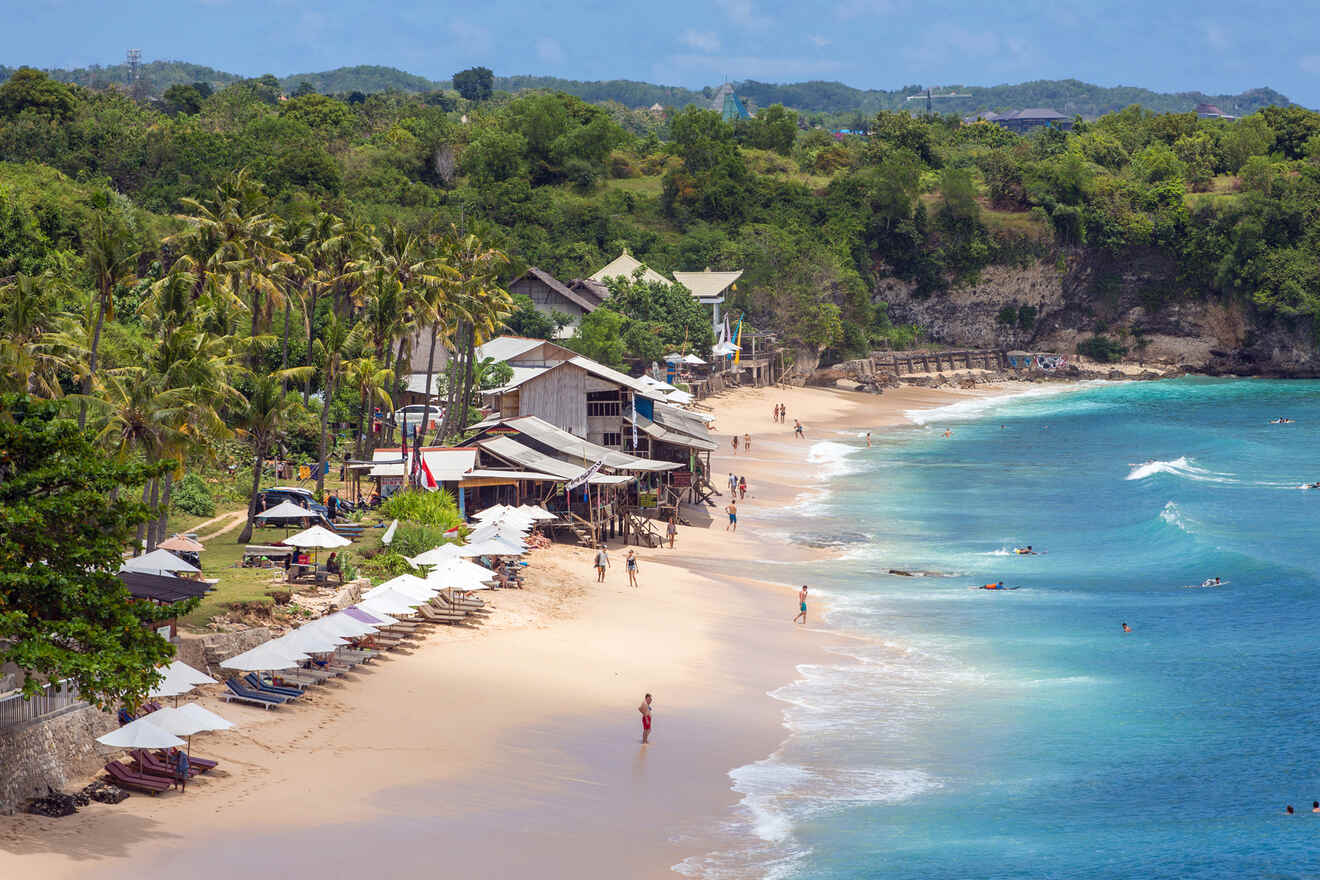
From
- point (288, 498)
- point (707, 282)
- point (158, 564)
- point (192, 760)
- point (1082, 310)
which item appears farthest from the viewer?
point (1082, 310)

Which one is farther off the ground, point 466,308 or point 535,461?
point 466,308

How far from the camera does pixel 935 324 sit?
136625 millimetres

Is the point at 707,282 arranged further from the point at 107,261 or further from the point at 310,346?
the point at 107,261

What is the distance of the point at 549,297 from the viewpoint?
9350 cm

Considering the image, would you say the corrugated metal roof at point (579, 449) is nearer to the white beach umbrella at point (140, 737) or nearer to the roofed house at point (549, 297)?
the white beach umbrella at point (140, 737)

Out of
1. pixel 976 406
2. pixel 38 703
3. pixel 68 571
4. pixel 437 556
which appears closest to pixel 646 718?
pixel 437 556

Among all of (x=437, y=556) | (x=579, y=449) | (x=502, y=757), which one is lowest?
(x=502, y=757)

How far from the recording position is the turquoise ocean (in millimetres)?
25312

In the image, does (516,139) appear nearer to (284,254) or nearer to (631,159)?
(631,159)

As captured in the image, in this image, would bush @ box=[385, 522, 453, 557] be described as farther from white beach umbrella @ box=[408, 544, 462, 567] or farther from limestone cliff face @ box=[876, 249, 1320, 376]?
limestone cliff face @ box=[876, 249, 1320, 376]

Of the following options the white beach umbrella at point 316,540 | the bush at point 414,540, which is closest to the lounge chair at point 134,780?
the white beach umbrella at point 316,540

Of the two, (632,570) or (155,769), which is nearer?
(155,769)

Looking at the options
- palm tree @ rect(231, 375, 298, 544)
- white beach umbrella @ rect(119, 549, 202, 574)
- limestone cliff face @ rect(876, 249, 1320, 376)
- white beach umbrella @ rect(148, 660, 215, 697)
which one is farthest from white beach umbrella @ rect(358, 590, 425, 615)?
limestone cliff face @ rect(876, 249, 1320, 376)

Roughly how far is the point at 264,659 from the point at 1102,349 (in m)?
117
